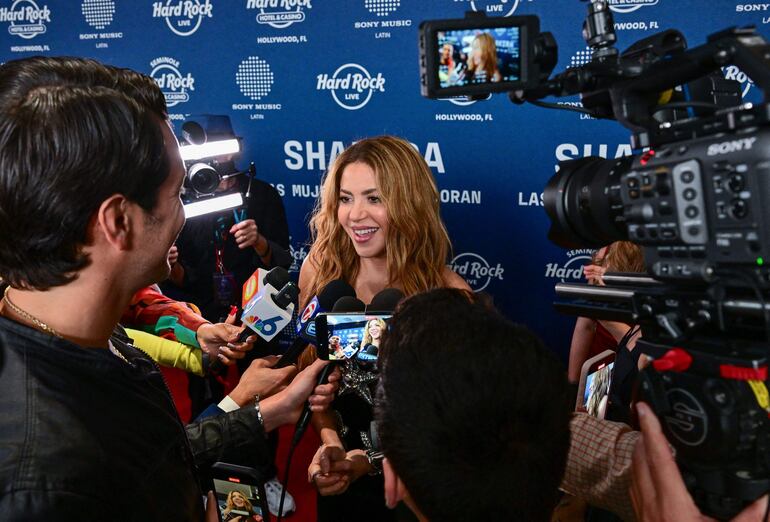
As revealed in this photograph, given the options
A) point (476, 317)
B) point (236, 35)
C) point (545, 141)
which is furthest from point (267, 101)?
point (476, 317)

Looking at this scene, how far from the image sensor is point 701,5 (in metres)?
2.89

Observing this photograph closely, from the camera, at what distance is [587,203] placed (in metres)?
1.01

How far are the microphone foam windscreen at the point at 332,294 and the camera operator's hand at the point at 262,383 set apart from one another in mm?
173

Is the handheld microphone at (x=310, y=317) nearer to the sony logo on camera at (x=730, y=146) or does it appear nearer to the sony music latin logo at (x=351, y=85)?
the sony logo on camera at (x=730, y=146)

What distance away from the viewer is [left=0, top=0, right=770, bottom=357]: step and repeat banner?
3107mm

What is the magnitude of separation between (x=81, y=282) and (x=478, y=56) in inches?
26.5

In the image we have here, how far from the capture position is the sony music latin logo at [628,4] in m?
2.95

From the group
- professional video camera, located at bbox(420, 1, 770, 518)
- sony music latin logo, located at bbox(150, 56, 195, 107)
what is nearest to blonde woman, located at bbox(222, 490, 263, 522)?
professional video camera, located at bbox(420, 1, 770, 518)

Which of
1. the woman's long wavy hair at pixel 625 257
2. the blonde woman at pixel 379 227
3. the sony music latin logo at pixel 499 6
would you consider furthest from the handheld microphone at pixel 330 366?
the sony music latin logo at pixel 499 6

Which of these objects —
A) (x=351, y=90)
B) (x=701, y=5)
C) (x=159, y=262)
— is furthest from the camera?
(x=351, y=90)

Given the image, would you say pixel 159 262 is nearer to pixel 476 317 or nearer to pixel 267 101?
pixel 476 317

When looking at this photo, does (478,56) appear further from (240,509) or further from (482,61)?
(240,509)

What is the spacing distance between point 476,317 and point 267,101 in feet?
11.0

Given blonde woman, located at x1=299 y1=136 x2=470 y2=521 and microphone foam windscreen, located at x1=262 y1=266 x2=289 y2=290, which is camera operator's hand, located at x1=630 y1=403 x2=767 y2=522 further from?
blonde woman, located at x1=299 y1=136 x2=470 y2=521
